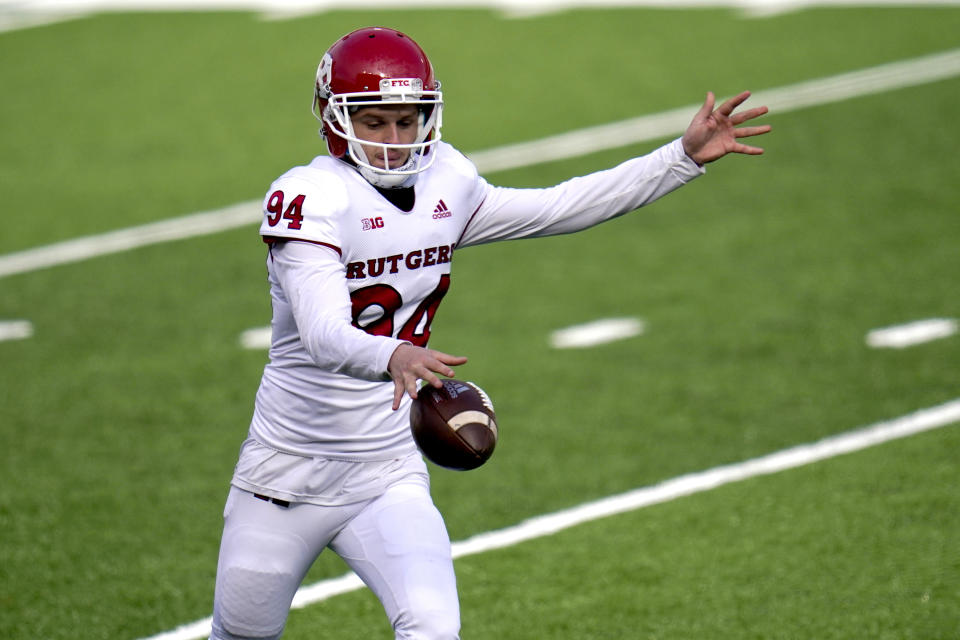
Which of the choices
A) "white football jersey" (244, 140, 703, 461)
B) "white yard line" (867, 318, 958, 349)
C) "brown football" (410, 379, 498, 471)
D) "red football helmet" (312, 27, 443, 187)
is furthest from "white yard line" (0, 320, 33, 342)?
"brown football" (410, 379, 498, 471)

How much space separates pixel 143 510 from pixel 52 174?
623 centimetres

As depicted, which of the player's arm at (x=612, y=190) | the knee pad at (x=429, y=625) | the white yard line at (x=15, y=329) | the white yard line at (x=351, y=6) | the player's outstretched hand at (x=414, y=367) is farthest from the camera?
the white yard line at (x=351, y=6)

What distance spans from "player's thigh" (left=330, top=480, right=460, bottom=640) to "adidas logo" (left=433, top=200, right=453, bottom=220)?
79 centimetres

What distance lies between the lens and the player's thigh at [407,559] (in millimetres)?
3846

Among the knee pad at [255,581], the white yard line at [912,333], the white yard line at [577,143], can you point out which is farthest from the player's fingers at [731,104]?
the white yard line at [577,143]

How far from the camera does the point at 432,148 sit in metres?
4.24

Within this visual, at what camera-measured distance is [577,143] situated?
40.2 ft

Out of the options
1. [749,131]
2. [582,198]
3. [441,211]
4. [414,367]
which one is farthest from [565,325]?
[414,367]

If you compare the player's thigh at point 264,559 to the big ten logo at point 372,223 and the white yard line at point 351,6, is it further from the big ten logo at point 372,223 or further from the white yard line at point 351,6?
the white yard line at point 351,6

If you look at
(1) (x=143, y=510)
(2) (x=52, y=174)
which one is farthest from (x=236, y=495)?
(2) (x=52, y=174)

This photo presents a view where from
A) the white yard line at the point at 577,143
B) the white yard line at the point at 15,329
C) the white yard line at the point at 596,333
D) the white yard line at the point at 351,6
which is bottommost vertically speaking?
the white yard line at the point at 596,333

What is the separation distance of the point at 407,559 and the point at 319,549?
37 cm

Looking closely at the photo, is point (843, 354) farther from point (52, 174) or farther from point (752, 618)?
point (52, 174)

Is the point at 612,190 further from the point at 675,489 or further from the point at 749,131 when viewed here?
the point at 675,489
